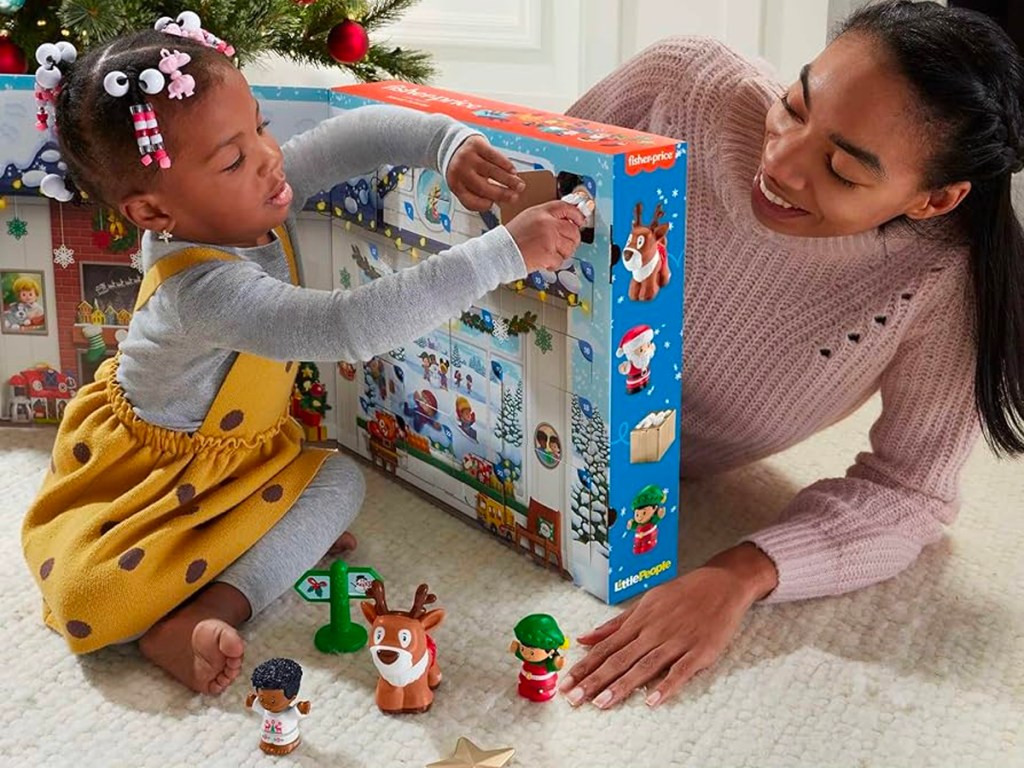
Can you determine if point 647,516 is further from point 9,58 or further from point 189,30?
point 9,58

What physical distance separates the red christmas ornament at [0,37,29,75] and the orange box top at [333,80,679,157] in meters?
0.39

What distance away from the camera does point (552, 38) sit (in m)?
2.13

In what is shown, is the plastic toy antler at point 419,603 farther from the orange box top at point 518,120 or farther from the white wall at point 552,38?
the white wall at point 552,38

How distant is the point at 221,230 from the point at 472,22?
1.20m

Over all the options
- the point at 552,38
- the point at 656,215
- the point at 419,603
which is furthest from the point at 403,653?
the point at 552,38

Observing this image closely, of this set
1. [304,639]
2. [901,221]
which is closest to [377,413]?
[304,639]

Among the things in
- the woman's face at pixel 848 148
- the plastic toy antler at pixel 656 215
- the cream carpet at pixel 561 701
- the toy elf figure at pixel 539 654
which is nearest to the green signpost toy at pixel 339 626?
the cream carpet at pixel 561 701

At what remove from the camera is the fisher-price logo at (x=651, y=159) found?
97cm

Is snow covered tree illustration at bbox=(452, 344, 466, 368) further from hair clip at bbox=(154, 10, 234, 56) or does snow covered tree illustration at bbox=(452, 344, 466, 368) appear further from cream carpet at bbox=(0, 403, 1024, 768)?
hair clip at bbox=(154, 10, 234, 56)

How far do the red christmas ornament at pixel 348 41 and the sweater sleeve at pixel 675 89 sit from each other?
1.13 feet

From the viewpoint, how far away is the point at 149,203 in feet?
3.35

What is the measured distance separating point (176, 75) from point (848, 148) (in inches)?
19.3

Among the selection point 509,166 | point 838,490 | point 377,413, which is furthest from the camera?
point 377,413

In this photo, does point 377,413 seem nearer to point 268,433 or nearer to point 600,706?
point 268,433
